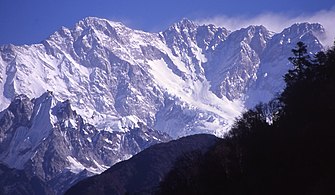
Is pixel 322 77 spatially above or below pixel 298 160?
above

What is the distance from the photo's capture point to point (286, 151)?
3115 inches

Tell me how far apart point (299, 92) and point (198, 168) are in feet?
56.8

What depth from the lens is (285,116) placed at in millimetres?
98500

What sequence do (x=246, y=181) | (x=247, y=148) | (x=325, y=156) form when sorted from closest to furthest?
1. (x=325, y=156)
2. (x=246, y=181)
3. (x=247, y=148)

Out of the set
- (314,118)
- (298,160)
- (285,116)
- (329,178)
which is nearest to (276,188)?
(298,160)

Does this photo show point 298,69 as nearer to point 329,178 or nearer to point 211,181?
point 211,181

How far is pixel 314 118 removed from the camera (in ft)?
279

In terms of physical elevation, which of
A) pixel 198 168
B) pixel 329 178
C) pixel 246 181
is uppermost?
pixel 198 168

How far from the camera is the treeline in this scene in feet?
232

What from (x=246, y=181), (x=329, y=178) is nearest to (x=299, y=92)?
(x=246, y=181)

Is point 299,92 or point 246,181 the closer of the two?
point 246,181

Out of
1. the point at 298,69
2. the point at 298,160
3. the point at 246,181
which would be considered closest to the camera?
the point at 298,160

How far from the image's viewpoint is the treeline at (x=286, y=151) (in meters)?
70.7

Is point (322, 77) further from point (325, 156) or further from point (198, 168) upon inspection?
point (325, 156)
